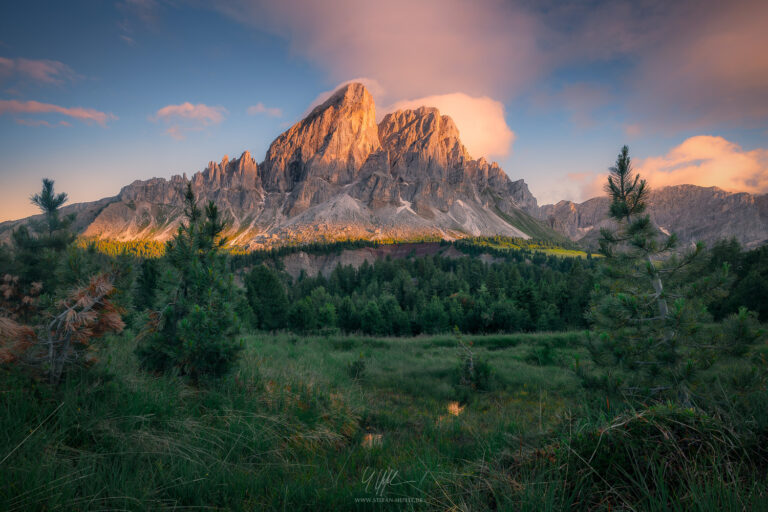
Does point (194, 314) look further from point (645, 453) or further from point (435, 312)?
point (435, 312)

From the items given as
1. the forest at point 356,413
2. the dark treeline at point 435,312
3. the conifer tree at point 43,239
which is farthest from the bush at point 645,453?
the dark treeline at point 435,312

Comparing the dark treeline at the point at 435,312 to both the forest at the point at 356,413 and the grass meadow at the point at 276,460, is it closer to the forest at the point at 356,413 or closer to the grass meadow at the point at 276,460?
the forest at the point at 356,413

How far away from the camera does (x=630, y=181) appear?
23.5ft

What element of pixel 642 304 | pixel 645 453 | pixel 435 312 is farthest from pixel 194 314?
pixel 435 312

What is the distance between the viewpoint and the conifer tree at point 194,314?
5.40 m

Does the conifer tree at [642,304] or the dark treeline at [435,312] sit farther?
the dark treeline at [435,312]

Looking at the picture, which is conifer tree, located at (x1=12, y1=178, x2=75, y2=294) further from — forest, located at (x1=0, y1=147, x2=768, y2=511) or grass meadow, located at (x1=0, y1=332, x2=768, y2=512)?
grass meadow, located at (x1=0, y1=332, x2=768, y2=512)

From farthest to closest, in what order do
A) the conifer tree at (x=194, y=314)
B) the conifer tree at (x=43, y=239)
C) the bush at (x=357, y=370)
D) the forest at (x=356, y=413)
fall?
the conifer tree at (x=43, y=239) → the bush at (x=357, y=370) → the conifer tree at (x=194, y=314) → the forest at (x=356, y=413)

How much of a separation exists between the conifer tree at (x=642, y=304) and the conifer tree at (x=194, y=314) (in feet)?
23.8

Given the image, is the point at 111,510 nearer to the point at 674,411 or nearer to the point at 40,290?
the point at 674,411

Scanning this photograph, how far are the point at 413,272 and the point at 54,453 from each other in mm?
96029

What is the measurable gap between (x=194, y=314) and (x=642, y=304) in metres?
8.48

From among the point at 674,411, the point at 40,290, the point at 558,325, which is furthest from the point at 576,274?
the point at 40,290

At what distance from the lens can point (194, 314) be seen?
17.8 feet
